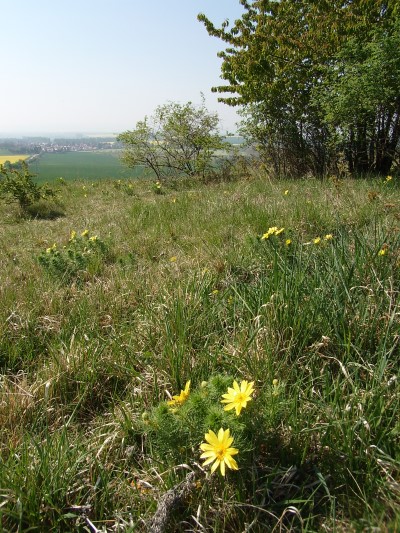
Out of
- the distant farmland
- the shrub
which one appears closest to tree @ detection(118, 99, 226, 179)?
the distant farmland

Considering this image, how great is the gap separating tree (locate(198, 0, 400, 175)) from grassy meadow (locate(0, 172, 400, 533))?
19.6ft

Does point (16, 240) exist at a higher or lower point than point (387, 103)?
lower

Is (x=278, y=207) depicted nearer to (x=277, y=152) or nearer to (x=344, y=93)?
(x=344, y=93)

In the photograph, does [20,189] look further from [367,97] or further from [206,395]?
[206,395]

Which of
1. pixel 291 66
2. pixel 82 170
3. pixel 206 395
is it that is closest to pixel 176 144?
pixel 291 66

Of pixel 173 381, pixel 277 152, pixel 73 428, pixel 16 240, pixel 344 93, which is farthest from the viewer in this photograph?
pixel 277 152

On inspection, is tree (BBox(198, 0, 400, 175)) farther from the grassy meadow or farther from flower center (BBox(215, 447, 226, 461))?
flower center (BBox(215, 447, 226, 461))

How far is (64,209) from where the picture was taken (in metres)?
7.56

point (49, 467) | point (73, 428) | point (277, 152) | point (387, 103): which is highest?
point (387, 103)

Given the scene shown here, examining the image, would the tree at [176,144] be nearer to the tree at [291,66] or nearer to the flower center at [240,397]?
the tree at [291,66]

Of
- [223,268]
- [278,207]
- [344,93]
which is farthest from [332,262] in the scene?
[344,93]

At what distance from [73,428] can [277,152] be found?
9.04m

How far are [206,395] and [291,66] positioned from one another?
8.74 meters

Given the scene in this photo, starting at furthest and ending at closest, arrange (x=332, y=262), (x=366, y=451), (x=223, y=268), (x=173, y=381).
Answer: (x=223, y=268)
(x=332, y=262)
(x=173, y=381)
(x=366, y=451)
